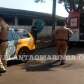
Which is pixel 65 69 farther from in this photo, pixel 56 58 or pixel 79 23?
pixel 79 23

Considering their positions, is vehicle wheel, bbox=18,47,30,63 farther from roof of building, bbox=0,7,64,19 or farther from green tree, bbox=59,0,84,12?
roof of building, bbox=0,7,64,19

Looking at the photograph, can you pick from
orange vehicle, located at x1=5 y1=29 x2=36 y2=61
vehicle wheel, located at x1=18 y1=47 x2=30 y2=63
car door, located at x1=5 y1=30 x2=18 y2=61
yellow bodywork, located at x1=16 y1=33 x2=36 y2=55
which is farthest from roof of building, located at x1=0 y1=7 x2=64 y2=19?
car door, located at x1=5 y1=30 x2=18 y2=61

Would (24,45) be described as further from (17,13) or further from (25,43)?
(17,13)

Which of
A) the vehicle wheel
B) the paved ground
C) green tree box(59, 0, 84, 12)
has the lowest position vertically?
the paved ground

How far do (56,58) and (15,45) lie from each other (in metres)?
2.36

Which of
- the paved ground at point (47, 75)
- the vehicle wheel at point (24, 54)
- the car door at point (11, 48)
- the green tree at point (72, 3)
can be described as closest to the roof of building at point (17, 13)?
the green tree at point (72, 3)

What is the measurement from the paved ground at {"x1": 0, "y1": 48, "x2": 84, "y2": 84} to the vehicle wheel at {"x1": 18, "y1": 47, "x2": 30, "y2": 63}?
80cm

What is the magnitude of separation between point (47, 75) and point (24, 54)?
3.34 m

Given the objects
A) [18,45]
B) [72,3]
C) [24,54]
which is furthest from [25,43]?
[72,3]

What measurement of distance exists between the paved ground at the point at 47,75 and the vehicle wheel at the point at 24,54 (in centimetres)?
80

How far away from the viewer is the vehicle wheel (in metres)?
14.2

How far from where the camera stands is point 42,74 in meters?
11.6

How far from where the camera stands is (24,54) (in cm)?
1457

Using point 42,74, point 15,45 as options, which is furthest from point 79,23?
point 42,74
